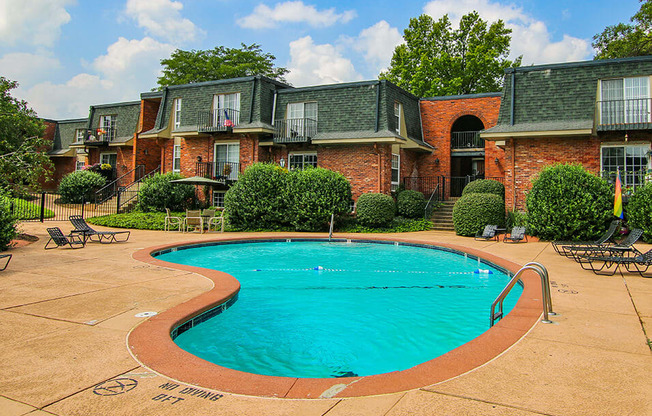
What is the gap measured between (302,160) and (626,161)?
578 inches

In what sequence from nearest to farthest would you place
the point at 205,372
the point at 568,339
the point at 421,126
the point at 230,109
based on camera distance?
1. the point at 205,372
2. the point at 568,339
3. the point at 230,109
4. the point at 421,126

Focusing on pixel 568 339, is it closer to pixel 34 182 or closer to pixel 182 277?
pixel 182 277

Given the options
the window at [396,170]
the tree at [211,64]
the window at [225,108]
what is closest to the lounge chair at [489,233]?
the window at [396,170]

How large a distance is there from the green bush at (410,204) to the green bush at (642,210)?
876 cm

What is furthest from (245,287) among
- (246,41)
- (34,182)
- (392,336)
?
(246,41)

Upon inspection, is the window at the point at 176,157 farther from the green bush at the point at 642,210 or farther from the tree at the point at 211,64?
the green bush at the point at 642,210

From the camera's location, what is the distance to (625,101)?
16.7 metres

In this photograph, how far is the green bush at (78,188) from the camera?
26.0m

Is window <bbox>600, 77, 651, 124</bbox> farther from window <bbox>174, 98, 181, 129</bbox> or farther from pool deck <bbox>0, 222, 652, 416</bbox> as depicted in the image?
window <bbox>174, 98, 181, 129</bbox>

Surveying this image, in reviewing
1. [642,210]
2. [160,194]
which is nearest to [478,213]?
[642,210]

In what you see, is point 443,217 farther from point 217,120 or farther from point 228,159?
point 217,120

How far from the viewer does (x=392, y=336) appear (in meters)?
6.20

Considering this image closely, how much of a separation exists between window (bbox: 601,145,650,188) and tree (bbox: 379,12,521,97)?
15.6m

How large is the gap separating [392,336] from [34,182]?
1279cm
